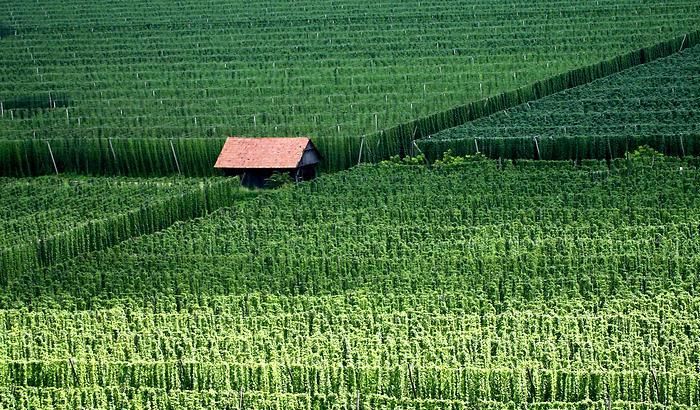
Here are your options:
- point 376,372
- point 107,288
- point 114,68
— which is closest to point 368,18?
point 114,68

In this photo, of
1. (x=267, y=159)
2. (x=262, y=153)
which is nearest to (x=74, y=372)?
(x=267, y=159)

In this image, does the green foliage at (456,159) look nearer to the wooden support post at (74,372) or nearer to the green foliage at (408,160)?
the green foliage at (408,160)

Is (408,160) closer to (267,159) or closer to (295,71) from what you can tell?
(267,159)

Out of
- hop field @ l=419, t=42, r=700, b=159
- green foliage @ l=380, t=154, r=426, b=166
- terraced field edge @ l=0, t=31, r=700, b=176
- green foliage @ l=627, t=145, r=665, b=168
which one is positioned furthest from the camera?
terraced field edge @ l=0, t=31, r=700, b=176

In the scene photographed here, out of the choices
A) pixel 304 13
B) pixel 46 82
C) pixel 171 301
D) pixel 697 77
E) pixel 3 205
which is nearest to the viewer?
pixel 171 301

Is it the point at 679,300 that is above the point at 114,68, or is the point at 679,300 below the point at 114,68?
below

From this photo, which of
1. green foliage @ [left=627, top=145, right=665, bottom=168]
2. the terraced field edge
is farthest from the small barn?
green foliage @ [left=627, top=145, right=665, bottom=168]

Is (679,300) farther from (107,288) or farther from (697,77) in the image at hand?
(697,77)

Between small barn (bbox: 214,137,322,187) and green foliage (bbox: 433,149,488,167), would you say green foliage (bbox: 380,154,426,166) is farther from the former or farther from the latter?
small barn (bbox: 214,137,322,187)
